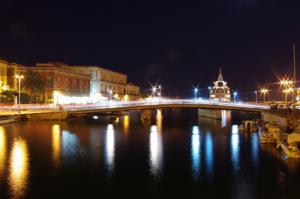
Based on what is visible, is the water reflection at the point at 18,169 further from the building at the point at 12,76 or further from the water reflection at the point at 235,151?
the building at the point at 12,76

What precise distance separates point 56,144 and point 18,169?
11.8 metres

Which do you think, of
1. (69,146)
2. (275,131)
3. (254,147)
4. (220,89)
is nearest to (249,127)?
(275,131)

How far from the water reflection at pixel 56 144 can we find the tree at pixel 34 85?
94.3 feet

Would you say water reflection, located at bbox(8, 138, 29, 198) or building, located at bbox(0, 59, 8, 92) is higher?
building, located at bbox(0, 59, 8, 92)

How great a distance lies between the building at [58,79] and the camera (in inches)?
3497

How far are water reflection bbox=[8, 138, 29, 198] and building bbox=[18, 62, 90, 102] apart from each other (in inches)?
1932

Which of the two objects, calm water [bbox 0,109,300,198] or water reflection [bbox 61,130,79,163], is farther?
water reflection [bbox 61,130,79,163]

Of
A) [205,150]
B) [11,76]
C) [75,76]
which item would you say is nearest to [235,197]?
[205,150]

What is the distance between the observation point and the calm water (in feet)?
81.3

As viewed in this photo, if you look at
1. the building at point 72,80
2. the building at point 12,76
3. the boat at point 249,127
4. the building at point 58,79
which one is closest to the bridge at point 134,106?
the boat at point 249,127

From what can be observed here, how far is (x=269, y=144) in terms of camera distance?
43031 millimetres

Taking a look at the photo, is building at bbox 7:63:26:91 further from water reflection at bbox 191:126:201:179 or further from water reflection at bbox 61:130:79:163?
water reflection at bbox 191:126:201:179

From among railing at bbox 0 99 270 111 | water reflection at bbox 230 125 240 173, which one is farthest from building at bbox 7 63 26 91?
water reflection at bbox 230 125 240 173

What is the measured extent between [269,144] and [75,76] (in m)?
68.7
